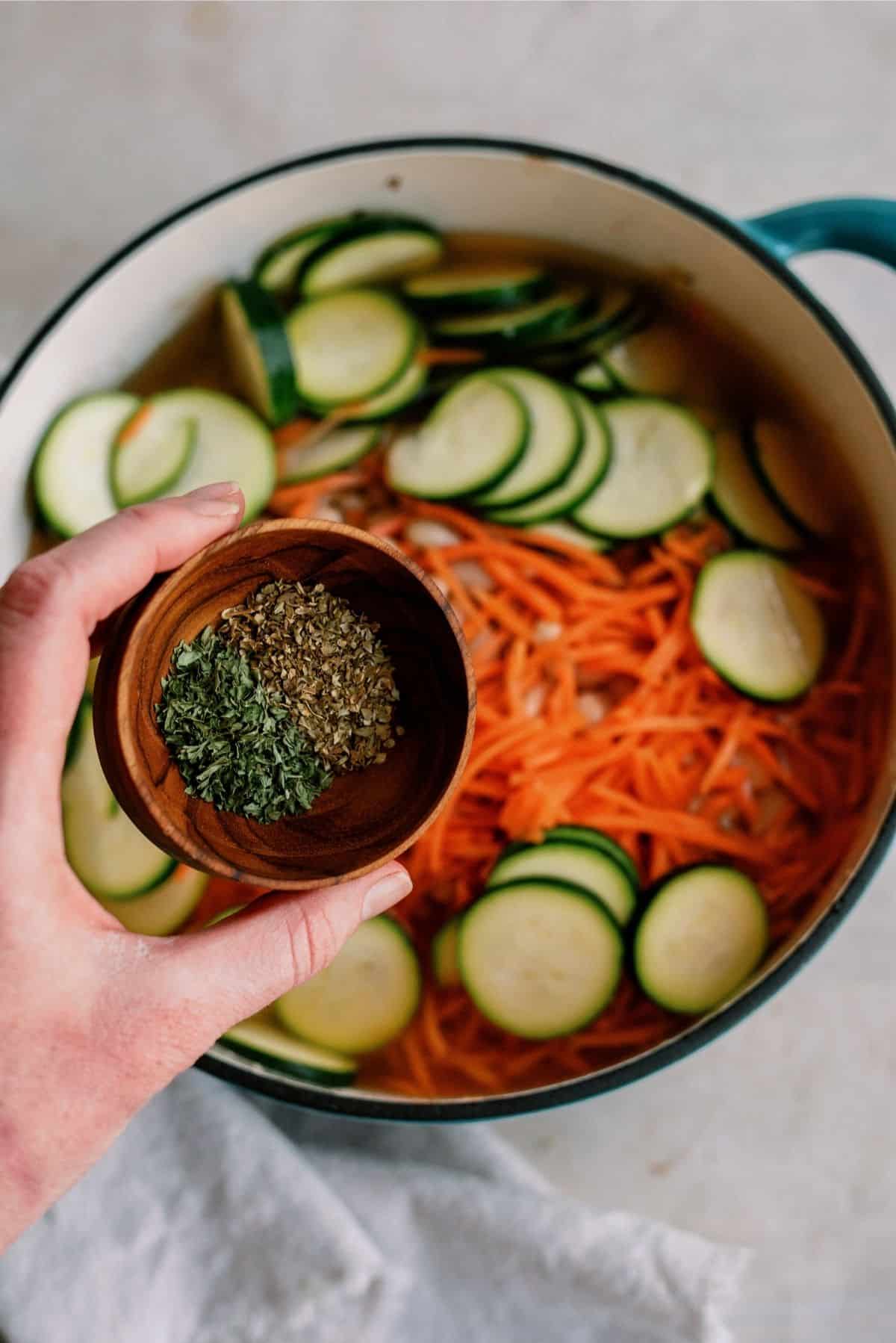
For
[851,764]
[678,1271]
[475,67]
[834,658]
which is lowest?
[678,1271]

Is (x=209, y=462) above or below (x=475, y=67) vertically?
below

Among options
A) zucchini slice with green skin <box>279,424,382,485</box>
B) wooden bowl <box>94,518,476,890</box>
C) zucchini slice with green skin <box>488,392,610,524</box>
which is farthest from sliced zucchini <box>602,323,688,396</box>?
wooden bowl <box>94,518,476,890</box>

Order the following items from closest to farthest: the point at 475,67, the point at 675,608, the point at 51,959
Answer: the point at 51,959 → the point at 675,608 → the point at 475,67

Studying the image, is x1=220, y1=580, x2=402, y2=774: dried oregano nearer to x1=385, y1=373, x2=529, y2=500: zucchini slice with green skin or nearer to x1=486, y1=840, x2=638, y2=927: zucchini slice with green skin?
x1=486, y1=840, x2=638, y2=927: zucchini slice with green skin

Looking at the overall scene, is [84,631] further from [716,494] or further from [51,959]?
[716,494]

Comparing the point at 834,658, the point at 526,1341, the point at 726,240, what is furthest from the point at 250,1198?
the point at 726,240

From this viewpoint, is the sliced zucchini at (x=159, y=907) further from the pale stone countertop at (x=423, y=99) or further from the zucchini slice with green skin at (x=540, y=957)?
the pale stone countertop at (x=423, y=99)

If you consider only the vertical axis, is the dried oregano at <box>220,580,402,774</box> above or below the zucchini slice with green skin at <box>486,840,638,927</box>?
above

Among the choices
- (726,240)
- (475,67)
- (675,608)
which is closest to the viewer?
(726,240)
